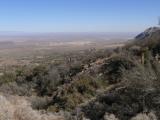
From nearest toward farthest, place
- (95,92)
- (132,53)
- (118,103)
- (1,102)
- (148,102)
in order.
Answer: (1,102)
(148,102)
(118,103)
(95,92)
(132,53)

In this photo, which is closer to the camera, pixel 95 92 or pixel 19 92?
pixel 95 92

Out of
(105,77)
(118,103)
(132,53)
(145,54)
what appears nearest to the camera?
(118,103)

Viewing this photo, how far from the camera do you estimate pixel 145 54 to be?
24594 millimetres

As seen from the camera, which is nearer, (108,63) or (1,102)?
(1,102)

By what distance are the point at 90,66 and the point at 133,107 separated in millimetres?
12301

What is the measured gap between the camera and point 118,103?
1592cm

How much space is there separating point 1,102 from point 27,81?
50.7 ft

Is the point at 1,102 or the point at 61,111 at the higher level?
the point at 1,102

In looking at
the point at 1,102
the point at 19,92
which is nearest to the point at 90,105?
the point at 1,102

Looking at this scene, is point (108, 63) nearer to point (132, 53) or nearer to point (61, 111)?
point (132, 53)

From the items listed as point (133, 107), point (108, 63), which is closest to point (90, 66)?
A: point (108, 63)

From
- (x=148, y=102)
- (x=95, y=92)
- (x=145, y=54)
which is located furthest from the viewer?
(x=145, y=54)

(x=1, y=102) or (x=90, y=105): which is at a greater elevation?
(x=1, y=102)

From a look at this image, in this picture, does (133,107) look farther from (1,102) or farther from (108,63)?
(108,63)
